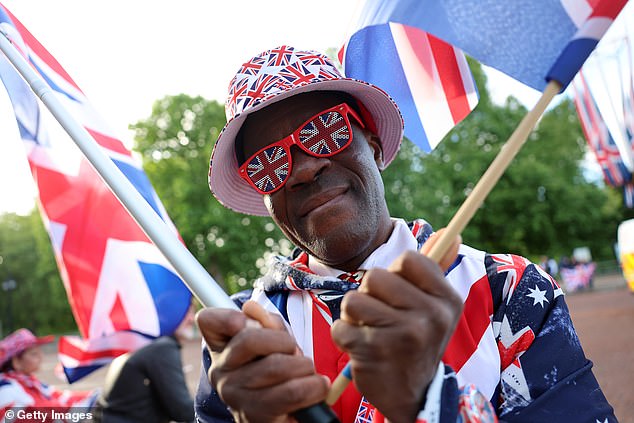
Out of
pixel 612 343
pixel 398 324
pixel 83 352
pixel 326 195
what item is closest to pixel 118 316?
pixel 83 352

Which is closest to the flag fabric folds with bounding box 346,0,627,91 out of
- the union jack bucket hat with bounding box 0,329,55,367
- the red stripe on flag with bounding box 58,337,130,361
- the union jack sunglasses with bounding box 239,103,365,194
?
the union jack sunglasses with bounding box 239,103,365,194

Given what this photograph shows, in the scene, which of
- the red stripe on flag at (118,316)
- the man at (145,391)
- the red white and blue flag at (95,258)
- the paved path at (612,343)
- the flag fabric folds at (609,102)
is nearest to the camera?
the red white and blue flag at (95,258)

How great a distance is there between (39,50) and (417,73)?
5.83ft

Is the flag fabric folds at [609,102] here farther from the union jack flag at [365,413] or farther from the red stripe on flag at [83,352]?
the red stripe on flag at [83,352]

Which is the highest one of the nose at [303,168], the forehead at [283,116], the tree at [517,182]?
the forehead at [283,116]

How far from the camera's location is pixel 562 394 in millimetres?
1535

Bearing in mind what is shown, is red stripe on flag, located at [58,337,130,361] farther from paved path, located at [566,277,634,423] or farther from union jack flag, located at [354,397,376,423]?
paved path, located at [566,277,634,423]

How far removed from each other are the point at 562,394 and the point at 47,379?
2040cm

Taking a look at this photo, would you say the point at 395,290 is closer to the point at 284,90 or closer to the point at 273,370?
the point at 273,370

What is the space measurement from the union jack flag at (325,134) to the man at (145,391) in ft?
10.2

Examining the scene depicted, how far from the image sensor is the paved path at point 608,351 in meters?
8.56

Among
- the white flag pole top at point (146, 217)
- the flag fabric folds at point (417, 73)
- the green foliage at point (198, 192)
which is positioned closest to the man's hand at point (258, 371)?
the white flag pole top at point (146, 217)

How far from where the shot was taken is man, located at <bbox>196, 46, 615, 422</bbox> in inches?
44.2

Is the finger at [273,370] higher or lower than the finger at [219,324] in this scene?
lower
